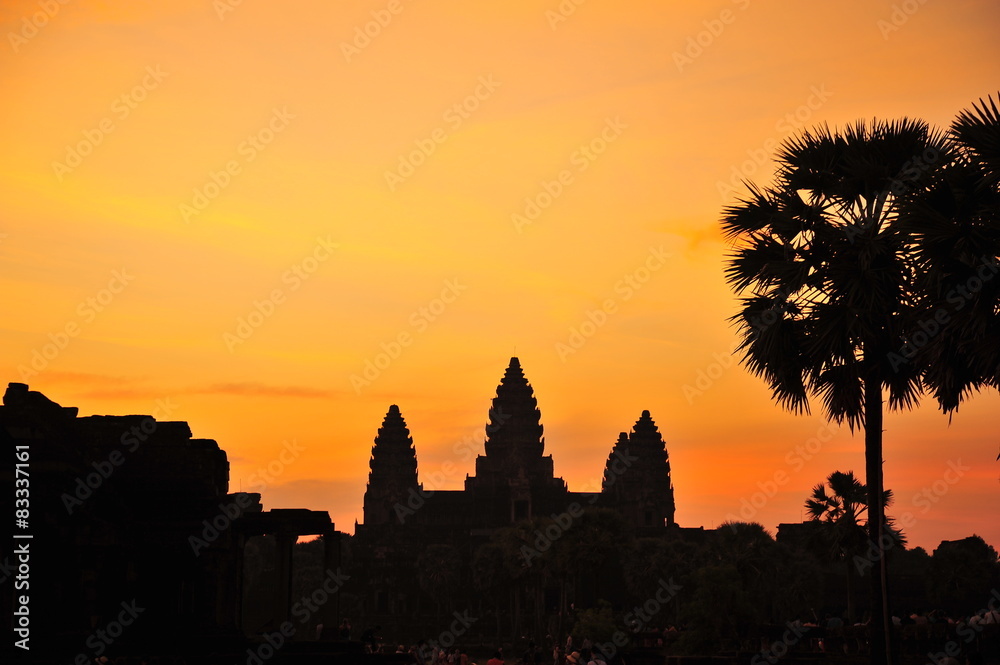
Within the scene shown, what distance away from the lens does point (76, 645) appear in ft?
85.7

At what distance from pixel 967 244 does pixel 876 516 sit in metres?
6.32

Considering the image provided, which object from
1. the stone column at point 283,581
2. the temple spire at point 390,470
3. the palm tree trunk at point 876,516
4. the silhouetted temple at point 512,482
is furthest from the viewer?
the temple spire at point 390,470

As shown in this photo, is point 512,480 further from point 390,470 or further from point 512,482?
point 390,470

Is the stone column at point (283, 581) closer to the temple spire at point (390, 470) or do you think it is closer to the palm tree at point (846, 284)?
the palm tree at point (846, 284)

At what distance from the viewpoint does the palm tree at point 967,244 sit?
16.5 m

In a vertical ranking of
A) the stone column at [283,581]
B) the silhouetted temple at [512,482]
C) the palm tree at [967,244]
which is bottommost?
the stone column at [283,581]

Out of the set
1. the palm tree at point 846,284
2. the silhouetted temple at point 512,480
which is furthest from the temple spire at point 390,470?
the palm tree at point 846,284

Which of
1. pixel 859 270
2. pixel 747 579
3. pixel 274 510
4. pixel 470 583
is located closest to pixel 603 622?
pixel 747 579

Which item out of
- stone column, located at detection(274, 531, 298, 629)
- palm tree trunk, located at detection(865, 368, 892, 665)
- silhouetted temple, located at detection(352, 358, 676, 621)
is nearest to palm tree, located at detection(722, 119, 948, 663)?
palm tree trunk, located at detection(865, 368, 892, 665)

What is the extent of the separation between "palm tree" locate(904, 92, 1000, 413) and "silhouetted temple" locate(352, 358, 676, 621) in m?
135

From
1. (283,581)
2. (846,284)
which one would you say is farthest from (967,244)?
(283,581)

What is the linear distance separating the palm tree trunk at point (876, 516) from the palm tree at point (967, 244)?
3.60m

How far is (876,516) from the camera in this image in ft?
70.5

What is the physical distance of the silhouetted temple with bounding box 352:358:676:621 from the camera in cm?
15825
